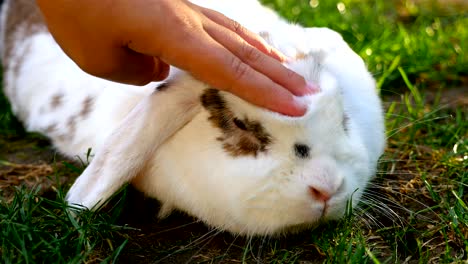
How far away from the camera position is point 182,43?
2400 mm

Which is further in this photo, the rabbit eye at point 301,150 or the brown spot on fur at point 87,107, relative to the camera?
the brown spot on fur at point 87,107

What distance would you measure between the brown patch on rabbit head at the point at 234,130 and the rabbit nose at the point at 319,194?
8.8 inches

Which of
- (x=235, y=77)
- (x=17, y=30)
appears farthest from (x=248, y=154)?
(x=17, y=30)

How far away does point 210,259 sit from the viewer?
8.98 feet

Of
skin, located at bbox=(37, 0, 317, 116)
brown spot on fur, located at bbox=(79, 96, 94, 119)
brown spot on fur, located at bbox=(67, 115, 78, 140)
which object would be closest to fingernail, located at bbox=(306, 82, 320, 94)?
skin, located at bbox=(37, 0, 317, 116)

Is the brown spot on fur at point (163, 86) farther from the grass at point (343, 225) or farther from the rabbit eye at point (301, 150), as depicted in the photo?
the rabbit eye at point (301, 150)

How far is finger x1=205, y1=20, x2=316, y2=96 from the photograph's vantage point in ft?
8.07

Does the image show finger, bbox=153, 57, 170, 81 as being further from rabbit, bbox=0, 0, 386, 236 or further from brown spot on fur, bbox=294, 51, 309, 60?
brown spot on fur, bbox=294, 51, 309, 60

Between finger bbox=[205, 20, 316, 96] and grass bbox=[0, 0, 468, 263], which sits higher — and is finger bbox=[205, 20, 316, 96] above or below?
above

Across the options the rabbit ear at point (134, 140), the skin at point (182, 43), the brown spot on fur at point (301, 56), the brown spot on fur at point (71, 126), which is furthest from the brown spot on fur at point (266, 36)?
the brown spot on fur at point (71, 126)

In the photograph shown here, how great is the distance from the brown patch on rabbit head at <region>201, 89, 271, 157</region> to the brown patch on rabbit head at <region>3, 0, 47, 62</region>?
2114 millimetres

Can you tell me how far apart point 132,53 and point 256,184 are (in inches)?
26.0

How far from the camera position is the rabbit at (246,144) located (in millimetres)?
2514

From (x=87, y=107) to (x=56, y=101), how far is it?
1.46 ft
